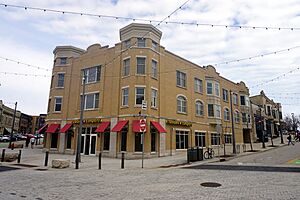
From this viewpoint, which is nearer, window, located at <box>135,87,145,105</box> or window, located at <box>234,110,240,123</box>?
window, located at <box>135,87,145,105</box>

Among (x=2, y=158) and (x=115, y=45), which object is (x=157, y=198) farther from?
(x=115, y=45)

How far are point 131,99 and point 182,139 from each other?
835 cm

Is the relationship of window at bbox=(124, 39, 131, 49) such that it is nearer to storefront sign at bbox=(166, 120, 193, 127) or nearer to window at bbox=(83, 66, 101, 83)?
window at bbox=(83, 66, 101, 83)

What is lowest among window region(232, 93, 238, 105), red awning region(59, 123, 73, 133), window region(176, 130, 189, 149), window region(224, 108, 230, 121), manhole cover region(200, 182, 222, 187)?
manhole cover region(200, 182, 222, 187)

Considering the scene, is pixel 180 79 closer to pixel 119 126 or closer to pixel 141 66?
pixel 141 66

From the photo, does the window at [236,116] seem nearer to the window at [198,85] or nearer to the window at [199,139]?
the window at [198,85]

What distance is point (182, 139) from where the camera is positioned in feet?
86.9

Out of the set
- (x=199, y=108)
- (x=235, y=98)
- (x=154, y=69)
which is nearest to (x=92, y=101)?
(x=154, y=69)

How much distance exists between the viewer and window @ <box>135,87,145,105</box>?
74.0ft

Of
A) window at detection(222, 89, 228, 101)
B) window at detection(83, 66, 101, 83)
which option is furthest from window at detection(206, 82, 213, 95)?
window at detection(83, 66, 101, 83)

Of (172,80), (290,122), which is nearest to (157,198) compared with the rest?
(172,80)

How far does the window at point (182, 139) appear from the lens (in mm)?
25819

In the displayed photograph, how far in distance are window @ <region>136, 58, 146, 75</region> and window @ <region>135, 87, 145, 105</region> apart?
1.71 meters

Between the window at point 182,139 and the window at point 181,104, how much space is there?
2590mm
